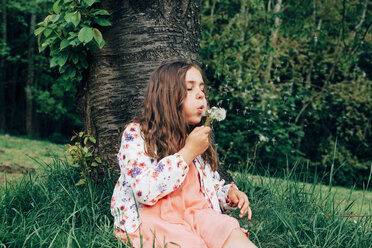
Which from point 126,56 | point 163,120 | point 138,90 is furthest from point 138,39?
point 163,120

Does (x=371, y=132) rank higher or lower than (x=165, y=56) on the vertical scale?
lower

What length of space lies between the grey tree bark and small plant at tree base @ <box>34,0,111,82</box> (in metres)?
0.11

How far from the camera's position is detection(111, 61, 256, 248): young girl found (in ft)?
5.91

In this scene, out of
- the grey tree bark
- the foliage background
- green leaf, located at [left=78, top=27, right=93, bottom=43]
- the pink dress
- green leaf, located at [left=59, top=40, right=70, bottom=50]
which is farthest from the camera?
the foliage background

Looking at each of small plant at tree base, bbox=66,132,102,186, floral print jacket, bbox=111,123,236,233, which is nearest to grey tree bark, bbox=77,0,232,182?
small plant at tree base, bbox=66,132,102,186

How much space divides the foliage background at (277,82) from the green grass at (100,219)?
665 millimetres

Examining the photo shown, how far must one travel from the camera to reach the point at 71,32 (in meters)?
2.54

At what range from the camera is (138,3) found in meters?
2.68

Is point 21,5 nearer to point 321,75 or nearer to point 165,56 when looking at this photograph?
point 321,75

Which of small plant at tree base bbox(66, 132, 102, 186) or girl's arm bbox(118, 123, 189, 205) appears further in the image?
small plant at tree base bbox(66, 132, 102, 186)

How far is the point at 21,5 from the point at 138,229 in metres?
14.3

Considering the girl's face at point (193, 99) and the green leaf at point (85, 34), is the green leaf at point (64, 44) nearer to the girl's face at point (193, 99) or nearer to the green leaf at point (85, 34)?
the green leaf at point (85, 34)

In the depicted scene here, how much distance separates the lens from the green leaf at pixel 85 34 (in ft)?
7.93

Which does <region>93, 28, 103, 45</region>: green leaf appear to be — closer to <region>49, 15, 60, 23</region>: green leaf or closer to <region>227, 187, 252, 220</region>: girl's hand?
<region>49, 15, 60, 23</region>: green leaf
